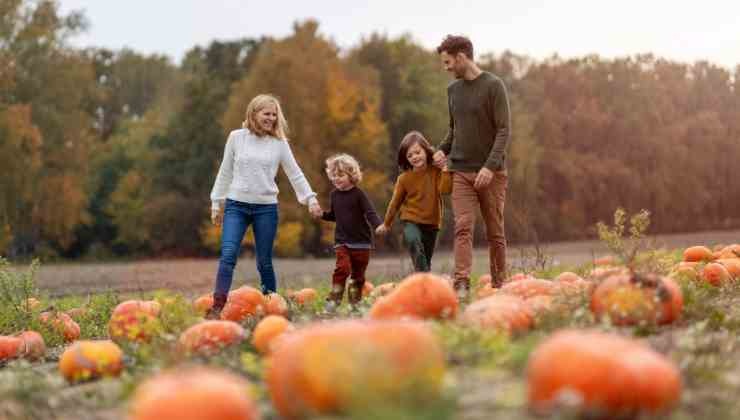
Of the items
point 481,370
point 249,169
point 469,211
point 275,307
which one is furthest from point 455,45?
point 481,370

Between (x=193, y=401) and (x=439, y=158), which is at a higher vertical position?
(x=439, y=158)

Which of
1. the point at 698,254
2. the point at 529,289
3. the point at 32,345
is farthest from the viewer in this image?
the point at 698,254

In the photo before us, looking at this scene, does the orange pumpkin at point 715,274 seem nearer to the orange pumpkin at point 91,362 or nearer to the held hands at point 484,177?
the held hands at point 484,177

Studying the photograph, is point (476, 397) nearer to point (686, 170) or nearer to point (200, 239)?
point (200, 239)

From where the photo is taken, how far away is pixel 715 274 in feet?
24.9

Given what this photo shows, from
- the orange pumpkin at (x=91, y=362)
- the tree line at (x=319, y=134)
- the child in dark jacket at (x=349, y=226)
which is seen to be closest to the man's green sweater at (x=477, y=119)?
the child in dark jacket at (x=349, y=226)

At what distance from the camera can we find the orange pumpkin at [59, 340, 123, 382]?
15.5ft

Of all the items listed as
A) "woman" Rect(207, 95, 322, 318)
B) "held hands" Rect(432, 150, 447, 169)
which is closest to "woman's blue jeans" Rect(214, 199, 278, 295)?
"woman" Rect(207, 95, 322, 318)

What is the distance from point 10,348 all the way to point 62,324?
0.96 meters

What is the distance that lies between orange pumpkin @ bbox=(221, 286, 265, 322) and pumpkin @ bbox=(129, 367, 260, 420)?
4168 millimetres

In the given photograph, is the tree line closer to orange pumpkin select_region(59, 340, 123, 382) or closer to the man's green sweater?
the man's green sweater

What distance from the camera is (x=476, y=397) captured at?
3070mm

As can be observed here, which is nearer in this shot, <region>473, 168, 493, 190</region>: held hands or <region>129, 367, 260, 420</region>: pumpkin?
<region>129, 367, 260, 420</region>: pumpkin

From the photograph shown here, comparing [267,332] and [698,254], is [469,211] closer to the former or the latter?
[698,254]
